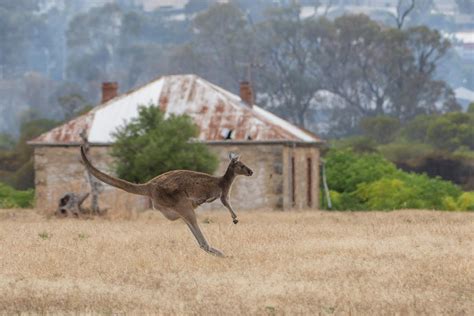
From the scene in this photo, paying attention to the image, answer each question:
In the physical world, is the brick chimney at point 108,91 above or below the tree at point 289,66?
below

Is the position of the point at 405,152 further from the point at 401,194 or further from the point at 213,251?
the point at 213,251

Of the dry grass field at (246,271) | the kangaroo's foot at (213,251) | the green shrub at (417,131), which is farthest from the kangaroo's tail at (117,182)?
the green shrub at (417,131)

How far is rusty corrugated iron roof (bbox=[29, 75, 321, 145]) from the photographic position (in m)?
52.3

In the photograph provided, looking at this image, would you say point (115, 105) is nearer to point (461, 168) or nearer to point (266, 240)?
point (266, 240)

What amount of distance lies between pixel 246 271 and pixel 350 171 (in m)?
46.9

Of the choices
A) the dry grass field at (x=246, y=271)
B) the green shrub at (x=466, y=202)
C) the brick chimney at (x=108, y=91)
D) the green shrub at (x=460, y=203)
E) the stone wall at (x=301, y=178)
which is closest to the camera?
the dry grass field at (x=246, y=271)

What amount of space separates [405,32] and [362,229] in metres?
119

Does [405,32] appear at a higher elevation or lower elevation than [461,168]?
higher

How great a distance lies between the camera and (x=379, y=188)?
201 feet

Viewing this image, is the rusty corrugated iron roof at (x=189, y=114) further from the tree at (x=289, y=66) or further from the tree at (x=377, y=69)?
the tree at (x=377, y=69)

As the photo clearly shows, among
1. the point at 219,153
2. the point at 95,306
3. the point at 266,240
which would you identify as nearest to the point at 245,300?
the point at 95,306

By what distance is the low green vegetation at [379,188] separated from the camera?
58.9 m

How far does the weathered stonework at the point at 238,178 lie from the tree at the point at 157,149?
472 centimetres

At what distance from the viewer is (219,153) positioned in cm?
5128
